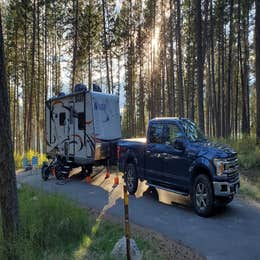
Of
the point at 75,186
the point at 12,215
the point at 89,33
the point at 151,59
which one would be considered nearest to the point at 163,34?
the point at 151,59

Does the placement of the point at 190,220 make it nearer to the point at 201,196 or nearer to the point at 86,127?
the point at 201,196

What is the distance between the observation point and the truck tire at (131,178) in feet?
34.8

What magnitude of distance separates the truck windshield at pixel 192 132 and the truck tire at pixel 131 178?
8.13ft

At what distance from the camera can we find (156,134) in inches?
385

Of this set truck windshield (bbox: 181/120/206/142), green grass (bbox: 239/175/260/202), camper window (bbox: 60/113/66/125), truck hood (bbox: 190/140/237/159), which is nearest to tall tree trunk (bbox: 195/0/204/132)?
green grass (bbox: 239/175/260/202)

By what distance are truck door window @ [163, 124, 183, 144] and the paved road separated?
70.3 inches

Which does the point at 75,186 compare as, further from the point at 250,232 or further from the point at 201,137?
the point at 250,232

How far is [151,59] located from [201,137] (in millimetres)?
24554

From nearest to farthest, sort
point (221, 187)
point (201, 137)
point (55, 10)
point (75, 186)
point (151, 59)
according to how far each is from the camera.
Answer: point (221, 187) < point (201, 137) < point (75, 186) < point (55, 10) < point (151, 59)

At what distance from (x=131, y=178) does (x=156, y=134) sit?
1.87 metres

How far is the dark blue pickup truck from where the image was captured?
303 inches

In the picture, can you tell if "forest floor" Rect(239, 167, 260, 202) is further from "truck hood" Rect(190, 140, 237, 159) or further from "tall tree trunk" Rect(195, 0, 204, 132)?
"tall tree trunk" Rect(195, 0, 204, 132)

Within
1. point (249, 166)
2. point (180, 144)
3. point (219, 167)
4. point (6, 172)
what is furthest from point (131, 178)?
point (6, 172)

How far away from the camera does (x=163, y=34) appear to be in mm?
29406
